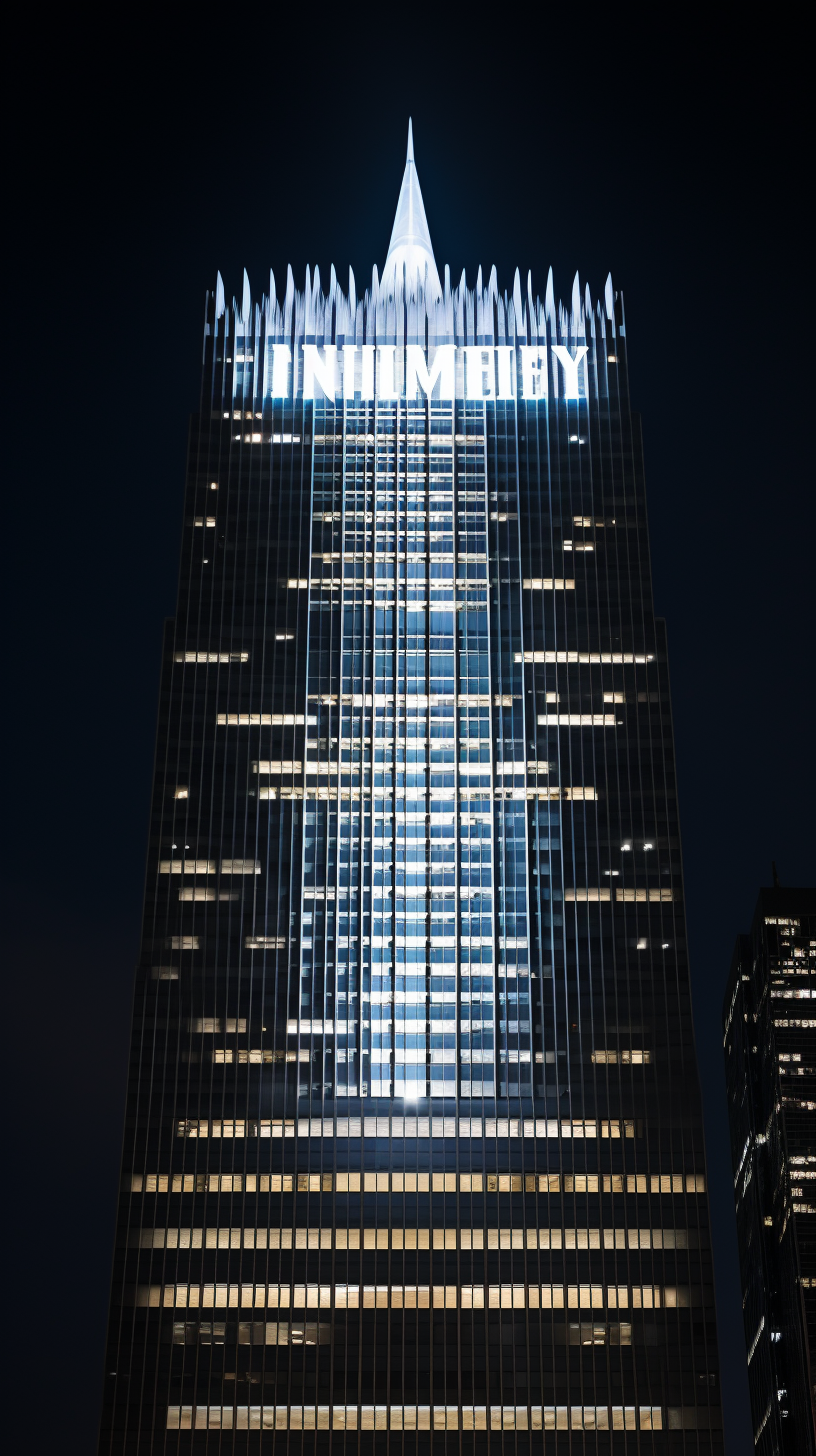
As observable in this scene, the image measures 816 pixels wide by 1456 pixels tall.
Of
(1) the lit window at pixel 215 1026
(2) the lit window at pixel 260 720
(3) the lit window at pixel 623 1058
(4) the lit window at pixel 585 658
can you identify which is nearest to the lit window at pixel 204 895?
(1) the lit window at pixel 215 1026

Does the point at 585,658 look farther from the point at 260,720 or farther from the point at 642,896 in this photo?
the point at 260,720

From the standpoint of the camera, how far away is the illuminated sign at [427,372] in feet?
586

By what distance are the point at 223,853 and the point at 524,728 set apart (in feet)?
107

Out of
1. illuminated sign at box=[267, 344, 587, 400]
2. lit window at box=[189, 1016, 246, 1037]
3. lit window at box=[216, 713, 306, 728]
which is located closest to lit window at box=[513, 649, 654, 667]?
lit window at box=[216, 713, 306, 728]

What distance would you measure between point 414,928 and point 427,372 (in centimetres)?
6635

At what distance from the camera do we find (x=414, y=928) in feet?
495

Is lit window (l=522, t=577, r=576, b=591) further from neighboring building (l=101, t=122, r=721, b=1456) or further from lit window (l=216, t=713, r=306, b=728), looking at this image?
lit window (l=216, t=713, r=306, b=728)

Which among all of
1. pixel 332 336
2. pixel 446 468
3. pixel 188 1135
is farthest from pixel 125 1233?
pixel 332 336

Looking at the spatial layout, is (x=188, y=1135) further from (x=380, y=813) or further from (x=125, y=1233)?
(x=380, y=813)

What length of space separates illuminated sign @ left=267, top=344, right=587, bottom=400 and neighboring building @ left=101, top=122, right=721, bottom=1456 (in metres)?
0.45

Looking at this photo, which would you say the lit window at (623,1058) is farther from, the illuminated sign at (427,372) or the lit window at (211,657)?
the illuminated sign at (427,372)

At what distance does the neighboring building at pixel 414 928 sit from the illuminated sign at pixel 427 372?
449mm

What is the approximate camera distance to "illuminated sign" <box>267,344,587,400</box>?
17850 cm

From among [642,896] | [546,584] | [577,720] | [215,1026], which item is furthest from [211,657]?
[642,896]
